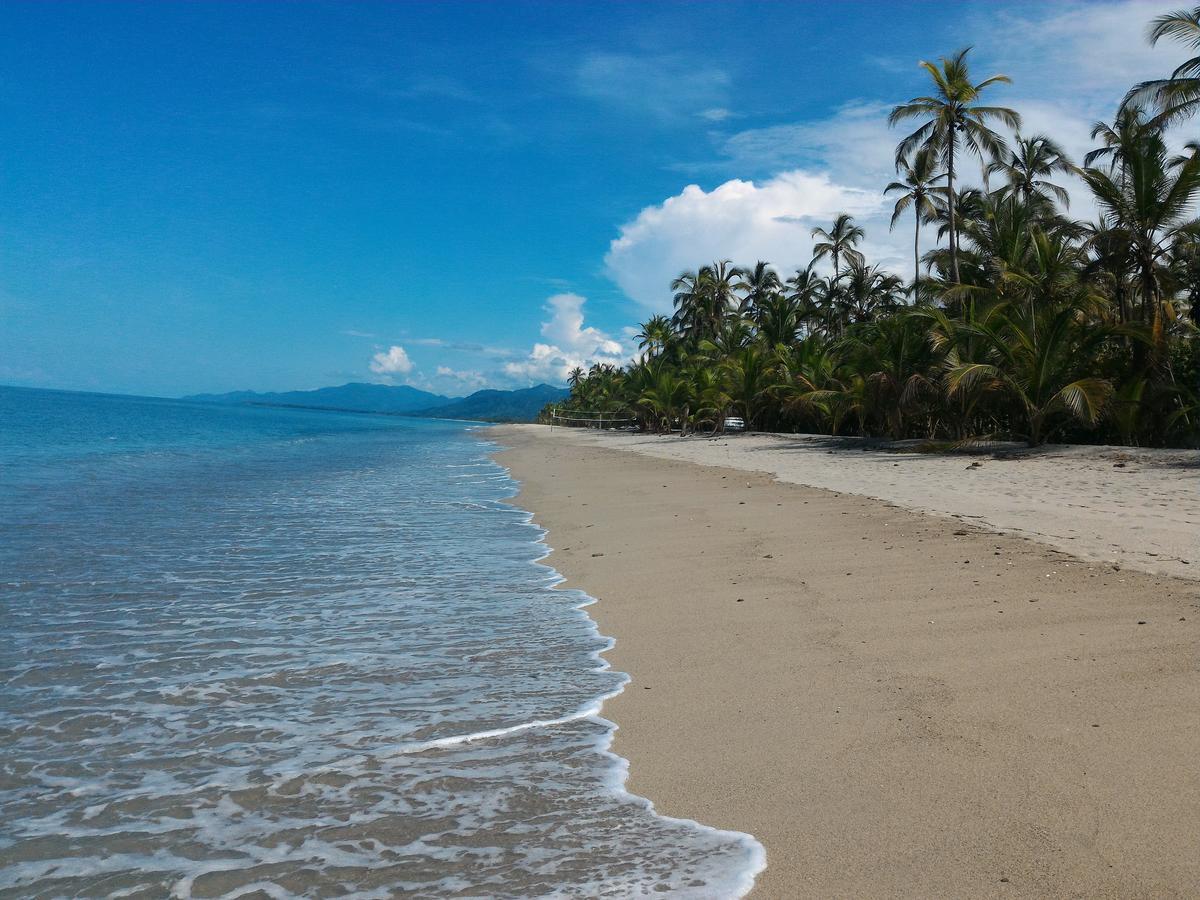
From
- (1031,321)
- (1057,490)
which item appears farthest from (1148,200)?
(1057,490)

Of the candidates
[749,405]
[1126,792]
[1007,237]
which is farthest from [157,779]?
[749,405]

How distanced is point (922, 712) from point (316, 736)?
289 cm

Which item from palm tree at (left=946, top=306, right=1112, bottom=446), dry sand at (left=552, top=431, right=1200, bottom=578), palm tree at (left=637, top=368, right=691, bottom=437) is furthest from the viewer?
palm tree at (left=637, top=368, right=691, bottom=437)

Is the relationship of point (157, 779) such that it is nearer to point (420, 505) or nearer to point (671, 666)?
point (671, 666)

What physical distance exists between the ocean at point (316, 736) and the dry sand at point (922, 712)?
11.2 inches

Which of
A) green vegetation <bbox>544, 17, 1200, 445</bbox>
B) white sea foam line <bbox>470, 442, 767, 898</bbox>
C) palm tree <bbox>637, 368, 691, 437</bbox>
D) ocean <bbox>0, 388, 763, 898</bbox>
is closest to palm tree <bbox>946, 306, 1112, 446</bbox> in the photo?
green vegetation <bbox>544, 17, 1200, 445</bbox>

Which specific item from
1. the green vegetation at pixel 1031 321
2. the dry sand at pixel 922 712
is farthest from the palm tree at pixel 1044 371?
the dry sand at pixel 922 712

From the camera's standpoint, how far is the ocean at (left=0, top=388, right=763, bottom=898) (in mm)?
2541

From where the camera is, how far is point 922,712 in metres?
3.52

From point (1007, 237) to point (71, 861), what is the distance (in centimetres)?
2500

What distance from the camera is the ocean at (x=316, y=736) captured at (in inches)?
100

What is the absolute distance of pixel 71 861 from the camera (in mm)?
2629

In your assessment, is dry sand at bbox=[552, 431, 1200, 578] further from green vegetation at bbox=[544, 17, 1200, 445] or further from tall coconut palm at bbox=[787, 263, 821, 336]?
tall coconut palm at bbox=[787, 263, 821, 336]

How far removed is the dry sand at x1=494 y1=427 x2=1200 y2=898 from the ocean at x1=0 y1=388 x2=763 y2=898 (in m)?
0.28
